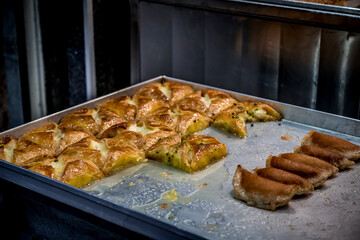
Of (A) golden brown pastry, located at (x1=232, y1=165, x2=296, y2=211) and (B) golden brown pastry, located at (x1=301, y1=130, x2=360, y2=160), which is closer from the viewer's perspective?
(A) golden brown pastry, located at (x1=232, y1=165, x2=296, y2=211)

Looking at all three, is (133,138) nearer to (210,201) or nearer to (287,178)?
(210,201)

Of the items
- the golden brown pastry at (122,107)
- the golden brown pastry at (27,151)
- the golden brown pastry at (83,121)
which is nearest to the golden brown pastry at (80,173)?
the golden brown pastry at (27,151)

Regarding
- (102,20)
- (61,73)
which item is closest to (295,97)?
(102,20)

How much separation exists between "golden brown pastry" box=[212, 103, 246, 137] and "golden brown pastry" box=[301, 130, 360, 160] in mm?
379

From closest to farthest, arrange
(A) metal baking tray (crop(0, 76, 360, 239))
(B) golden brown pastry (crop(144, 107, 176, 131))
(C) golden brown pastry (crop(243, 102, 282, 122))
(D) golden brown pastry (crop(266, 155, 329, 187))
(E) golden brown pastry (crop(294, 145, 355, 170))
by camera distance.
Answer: (A) metal baking tray (crop(0, 76, 360, 239))
(D) golden brown pastry (crop(266, 155, 329, 187))
(E) golden brown pastry (crop(294, 145, 355, 170))
(B) golden brown pastry (crop(144, 107, 176, 131))
(C) golden brown pastry (crop(243, 102, 282, 122))

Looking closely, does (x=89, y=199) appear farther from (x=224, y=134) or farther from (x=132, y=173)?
(x=224, y=134)

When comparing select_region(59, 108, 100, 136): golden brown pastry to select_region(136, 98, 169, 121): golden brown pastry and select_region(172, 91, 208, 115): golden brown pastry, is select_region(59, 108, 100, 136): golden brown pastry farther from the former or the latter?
select_region(172, 91, 208, 115): golden brown pastry

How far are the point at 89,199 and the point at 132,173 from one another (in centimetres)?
62

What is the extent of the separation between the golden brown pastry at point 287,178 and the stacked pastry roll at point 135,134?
0.37 meters

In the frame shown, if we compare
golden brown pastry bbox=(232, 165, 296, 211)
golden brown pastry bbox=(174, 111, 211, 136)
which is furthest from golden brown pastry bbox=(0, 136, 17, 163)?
golden brown pastry bbox=(232, 165, 296, 211)

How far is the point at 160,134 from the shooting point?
119 inches

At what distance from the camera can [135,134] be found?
300 centimetres

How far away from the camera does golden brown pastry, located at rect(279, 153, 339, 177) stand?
2609mm

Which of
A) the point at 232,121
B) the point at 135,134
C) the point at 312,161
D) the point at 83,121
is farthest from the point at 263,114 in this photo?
the point at 83,121
